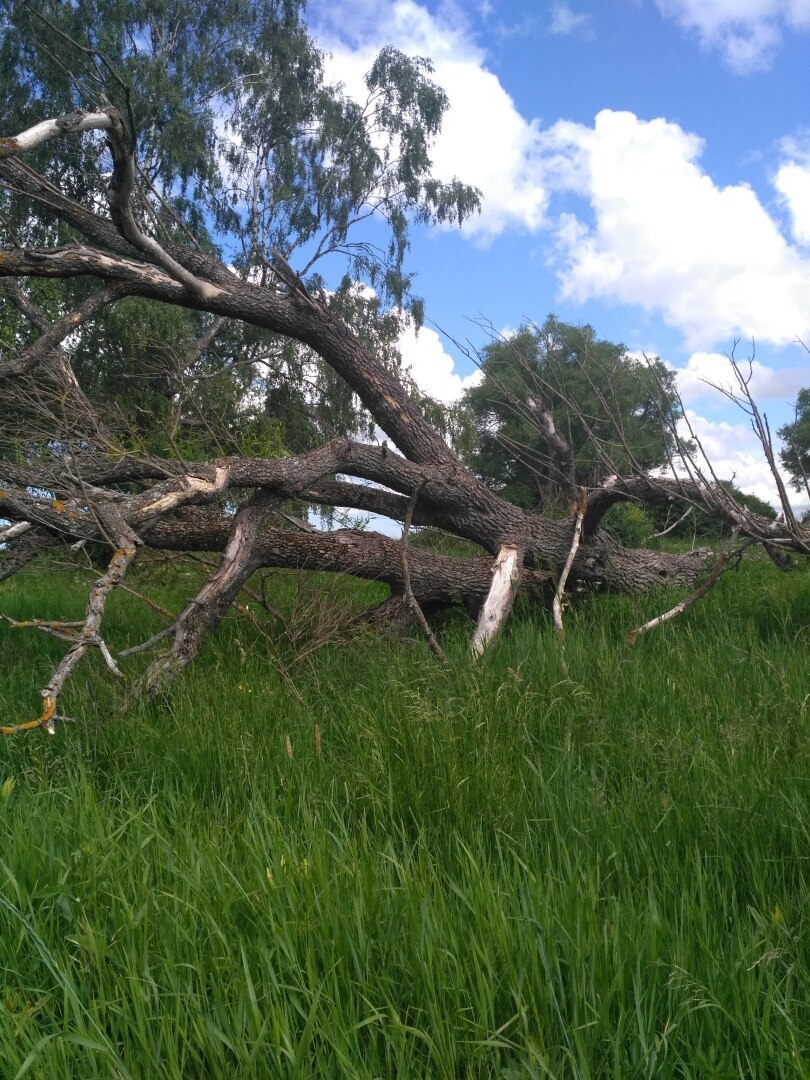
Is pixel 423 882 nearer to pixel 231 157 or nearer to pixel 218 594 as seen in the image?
pixel 218 594

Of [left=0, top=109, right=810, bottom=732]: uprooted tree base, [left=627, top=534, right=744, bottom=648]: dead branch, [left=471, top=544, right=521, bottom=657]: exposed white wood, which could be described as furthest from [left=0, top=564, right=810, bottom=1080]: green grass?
[left=0, top=109, right=810, bottom=732]: uprooted tree base

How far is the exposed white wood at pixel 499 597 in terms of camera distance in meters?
5.89

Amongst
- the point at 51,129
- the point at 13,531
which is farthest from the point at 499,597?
the point at 51,129

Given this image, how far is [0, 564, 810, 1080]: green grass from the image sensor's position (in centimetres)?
189

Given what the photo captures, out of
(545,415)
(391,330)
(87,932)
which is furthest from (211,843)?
(391,330)

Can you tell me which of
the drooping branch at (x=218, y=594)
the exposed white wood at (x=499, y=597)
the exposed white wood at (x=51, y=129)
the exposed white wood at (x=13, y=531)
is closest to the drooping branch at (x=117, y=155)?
the exposed white wood at (x=51, y=129)

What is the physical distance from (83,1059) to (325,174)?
22.7 metres

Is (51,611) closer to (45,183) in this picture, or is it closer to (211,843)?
(45,183)

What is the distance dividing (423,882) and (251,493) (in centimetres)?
474

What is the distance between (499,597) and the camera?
627 centimetres

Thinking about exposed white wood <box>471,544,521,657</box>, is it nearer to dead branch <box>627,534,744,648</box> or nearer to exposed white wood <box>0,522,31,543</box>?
dead branch <box>627,534,744,648</box>

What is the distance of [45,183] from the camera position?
584 centimetres

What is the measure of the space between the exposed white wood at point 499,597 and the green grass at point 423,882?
1.30 m

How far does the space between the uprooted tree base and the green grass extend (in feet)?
4.62
